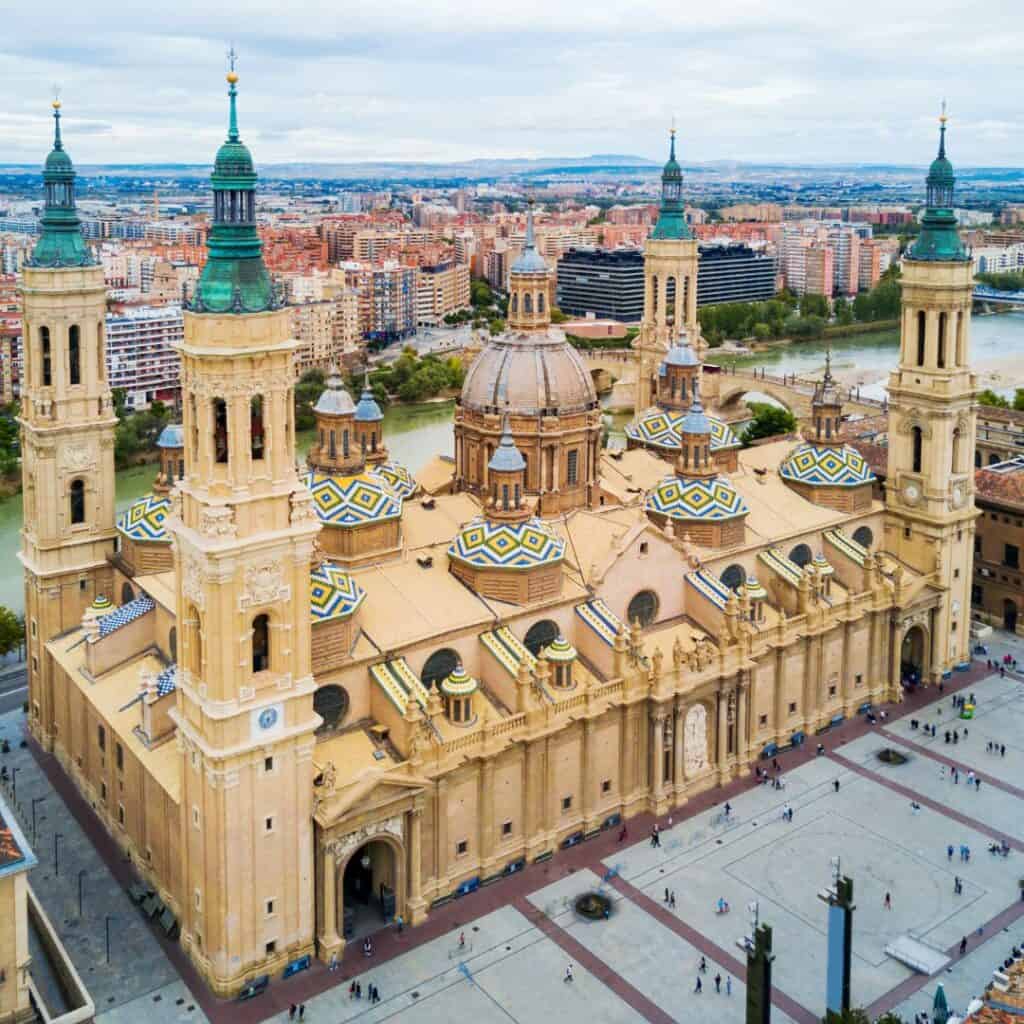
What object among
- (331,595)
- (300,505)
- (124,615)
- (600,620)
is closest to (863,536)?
(600,620)

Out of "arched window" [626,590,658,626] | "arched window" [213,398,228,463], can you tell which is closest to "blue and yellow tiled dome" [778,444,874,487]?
"arched window" [626,590,658,626]

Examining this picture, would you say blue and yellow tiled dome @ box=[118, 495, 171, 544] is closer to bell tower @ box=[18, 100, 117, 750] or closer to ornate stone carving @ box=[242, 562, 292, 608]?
bell tower @ box=[18, 100, 117, 750]

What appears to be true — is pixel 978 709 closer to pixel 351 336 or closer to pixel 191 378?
pixel 191 378

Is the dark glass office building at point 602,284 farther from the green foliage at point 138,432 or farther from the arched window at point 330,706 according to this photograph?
the arched window at point 330,706

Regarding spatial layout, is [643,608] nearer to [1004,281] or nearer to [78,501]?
[78,501]

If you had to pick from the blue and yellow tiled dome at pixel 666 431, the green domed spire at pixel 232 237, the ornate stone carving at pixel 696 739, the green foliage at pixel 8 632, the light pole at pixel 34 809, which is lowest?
the light pole at pixel 34 809

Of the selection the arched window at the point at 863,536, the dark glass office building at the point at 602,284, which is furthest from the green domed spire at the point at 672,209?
the dark glass office building at the point at 602,284

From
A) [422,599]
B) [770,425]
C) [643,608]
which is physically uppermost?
[770,425]
